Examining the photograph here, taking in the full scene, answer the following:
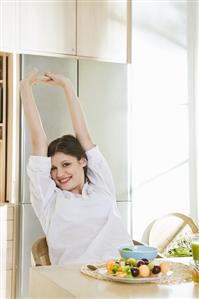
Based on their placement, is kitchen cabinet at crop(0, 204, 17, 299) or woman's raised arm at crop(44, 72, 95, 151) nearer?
kitchen cabinet at crop(0, 204, 17, 299)

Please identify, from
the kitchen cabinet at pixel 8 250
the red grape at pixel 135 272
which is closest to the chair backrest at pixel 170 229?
the kitchen cabinet at pixel 8 250

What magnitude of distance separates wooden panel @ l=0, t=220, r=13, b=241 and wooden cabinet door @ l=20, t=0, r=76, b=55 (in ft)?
3.84

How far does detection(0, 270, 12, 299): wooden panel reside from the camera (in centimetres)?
354

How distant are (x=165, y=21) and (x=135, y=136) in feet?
3.10

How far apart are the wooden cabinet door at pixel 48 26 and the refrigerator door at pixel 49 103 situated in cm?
8

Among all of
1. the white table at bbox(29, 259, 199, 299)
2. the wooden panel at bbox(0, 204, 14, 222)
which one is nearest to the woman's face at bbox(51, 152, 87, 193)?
the wooden panel at bbox(0, 204, 14, 222)

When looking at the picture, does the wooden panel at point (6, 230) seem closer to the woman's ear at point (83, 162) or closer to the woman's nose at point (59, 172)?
the woman's nose at point (59, 172)

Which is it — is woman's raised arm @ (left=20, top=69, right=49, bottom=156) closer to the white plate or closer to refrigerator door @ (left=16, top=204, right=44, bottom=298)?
refrigerator door @ (left=16, top=204, right=44, bottom=298)

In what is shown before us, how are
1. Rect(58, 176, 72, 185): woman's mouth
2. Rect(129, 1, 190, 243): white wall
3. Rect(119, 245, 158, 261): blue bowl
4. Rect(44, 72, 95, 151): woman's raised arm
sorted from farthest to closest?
Rect(129, 1, 190, 243): white wall < Rect(44, 72, 95, 151): woman's raised arm < Rect(58, 176, 72, 185): woman's mouth < Rect(119, 245, 158, 261): blue bowl

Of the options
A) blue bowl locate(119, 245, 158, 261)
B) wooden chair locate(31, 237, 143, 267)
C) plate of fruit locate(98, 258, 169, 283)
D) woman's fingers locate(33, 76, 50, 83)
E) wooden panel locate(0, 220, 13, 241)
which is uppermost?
woman's fingers locate(33, 76, 50, 83)

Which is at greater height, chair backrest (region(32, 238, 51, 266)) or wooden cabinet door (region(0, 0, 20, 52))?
wooden cabinet door (region(0, 0, 20, 52))

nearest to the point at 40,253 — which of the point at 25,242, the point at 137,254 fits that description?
the point at 25,242

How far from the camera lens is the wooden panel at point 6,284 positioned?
11.6 ft

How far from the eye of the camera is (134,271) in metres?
1.95
